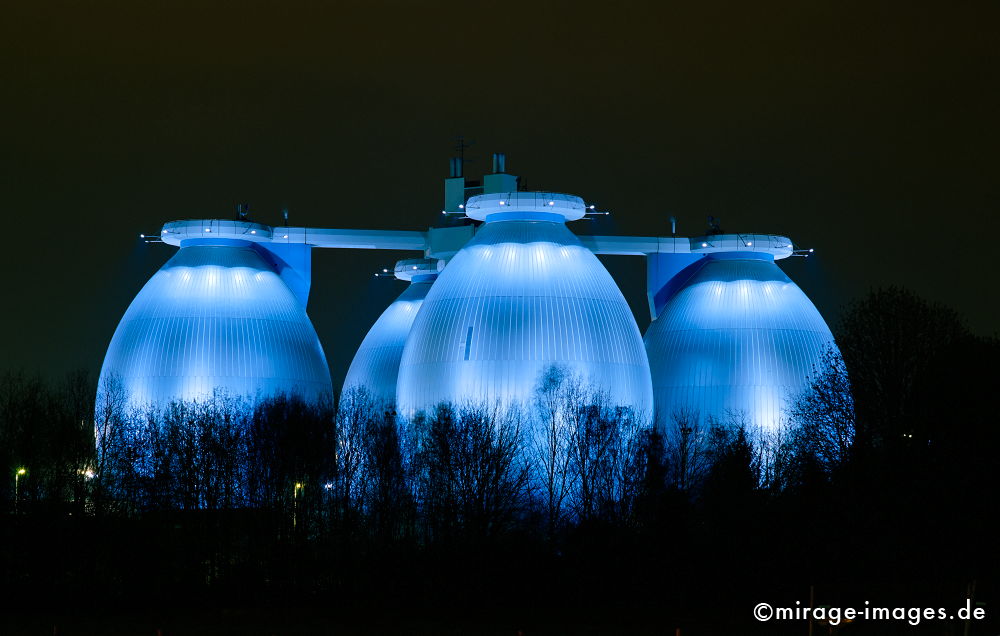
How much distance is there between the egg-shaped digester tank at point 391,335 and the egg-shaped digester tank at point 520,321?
16088 millimetres

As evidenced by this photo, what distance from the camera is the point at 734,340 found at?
285 feet

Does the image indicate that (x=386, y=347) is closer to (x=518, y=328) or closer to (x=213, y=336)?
(x=213, y=336)

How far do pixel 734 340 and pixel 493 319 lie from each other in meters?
18.1

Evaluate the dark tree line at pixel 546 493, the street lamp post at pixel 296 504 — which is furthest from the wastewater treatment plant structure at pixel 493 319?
the street lamp post at pixel 296 504

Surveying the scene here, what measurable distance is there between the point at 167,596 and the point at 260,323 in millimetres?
29896

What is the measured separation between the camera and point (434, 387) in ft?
241

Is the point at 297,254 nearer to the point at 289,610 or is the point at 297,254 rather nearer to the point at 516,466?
the point at 516,466

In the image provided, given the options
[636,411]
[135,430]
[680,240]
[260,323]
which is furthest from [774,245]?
[135,430]

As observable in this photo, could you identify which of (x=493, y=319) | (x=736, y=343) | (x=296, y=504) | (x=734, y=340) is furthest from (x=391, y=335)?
(x=296, y=504)

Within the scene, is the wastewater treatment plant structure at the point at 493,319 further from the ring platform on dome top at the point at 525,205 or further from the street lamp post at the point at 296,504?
the street lamp post at the point at 296,504

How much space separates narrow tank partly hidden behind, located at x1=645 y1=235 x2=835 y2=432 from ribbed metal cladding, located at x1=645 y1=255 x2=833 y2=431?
5cm

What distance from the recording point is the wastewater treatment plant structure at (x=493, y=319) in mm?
73188

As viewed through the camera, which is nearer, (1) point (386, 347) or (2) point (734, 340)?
(2) point (734, 340)

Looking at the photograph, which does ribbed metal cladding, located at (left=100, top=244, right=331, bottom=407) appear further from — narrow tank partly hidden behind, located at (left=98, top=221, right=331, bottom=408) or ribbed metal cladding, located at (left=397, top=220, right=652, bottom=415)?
ribbed metal cladding, located at (left=397, top=220, right=652, bottom=415)
